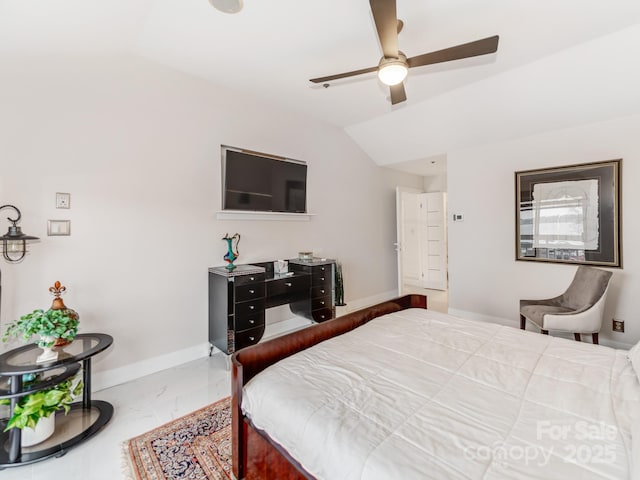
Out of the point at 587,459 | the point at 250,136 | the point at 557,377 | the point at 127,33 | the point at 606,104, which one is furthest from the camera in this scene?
the point at 250,136

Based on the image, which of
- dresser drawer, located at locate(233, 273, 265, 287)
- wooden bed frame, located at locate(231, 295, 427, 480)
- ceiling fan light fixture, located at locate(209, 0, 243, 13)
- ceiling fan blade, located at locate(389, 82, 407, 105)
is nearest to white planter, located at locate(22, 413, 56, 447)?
wooden bed frame, located at locate(231, 295, 427, 480)

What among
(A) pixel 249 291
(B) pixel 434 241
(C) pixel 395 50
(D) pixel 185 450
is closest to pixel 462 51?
(C) pixel 395 50

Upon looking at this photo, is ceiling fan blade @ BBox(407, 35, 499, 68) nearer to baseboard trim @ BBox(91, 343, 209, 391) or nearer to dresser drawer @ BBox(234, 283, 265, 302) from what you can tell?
dresser drawer @ BBox(234, 283, 265, 302)

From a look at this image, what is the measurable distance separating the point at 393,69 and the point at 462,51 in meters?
0.44

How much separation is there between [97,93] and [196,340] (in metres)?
2.38

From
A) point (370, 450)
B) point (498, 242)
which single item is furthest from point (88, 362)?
point (498, 242)

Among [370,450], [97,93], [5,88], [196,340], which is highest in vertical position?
[97,93]

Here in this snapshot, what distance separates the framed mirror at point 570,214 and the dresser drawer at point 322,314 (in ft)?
8.09

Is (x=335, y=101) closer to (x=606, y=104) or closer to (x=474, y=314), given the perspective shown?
(x=606, y=104)

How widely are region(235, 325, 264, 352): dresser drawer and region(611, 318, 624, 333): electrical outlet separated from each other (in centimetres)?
365

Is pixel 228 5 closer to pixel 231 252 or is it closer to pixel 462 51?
pixel 462 51

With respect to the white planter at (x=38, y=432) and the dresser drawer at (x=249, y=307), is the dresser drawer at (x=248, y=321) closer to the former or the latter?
the dresser drawer at (x=249, y=307)

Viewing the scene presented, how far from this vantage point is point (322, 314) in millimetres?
3734

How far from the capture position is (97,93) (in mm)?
2457
